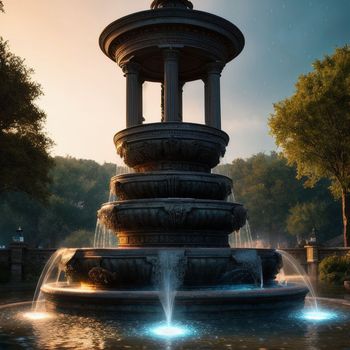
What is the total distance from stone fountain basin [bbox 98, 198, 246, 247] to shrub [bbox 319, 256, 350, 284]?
51.0 feet

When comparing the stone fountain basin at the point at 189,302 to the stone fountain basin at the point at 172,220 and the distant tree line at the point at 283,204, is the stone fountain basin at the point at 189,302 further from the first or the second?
the distant tree line at the point at 283,204

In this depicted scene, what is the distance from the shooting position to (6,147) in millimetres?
32969

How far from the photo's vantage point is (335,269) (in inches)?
1091

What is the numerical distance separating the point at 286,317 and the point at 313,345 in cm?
256

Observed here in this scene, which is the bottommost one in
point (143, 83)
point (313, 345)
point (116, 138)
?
point (313, 345)

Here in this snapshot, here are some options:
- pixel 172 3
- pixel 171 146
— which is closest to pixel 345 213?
pixel 172 3

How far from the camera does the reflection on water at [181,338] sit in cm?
670

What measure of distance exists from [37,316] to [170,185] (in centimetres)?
436

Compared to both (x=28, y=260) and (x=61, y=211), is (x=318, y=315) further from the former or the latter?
(x=61, y=211)

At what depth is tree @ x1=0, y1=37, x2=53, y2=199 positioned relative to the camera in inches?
1307

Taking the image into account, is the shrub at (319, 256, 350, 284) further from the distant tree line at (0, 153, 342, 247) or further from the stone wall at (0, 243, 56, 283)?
the distant tree line at (0, 153, 342, 247)

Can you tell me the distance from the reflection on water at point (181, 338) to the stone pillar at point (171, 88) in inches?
249

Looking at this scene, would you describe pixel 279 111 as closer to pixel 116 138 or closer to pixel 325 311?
pixel 116 138

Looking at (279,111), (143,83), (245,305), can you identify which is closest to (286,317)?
(245,305)
